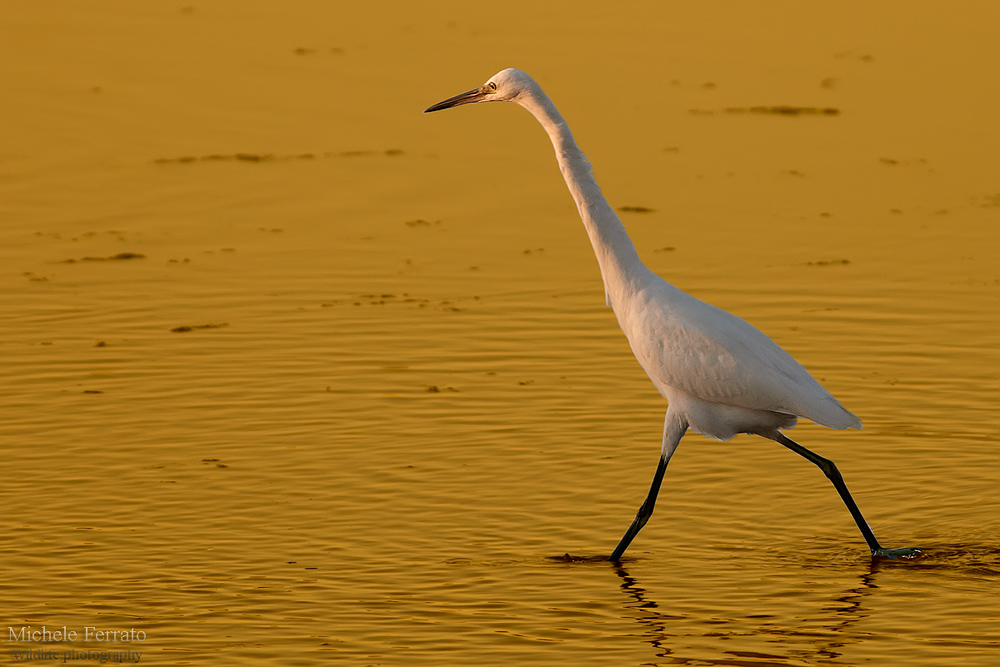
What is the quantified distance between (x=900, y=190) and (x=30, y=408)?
10.2 metres

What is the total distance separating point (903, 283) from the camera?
45.9 ft

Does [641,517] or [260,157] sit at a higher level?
[641,517]

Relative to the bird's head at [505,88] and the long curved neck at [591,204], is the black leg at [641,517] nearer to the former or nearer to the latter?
the long curved neck at [591,204]

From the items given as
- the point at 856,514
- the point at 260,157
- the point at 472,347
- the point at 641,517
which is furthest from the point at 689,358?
the point at 260,157

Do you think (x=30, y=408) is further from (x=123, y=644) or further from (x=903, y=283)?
(x=903, y=283)

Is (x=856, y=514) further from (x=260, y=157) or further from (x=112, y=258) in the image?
(x=260, y=157)

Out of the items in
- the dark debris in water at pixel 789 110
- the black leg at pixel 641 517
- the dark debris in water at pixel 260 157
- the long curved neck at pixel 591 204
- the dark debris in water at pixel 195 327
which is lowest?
the dark debris in water at pixel 789 110

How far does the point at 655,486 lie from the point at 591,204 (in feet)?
4.79

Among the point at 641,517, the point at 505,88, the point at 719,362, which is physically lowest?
the point at 641,517

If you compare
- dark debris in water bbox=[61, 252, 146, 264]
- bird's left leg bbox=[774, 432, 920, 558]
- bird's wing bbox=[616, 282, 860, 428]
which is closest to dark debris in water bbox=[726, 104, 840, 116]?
dark debris in water bbox=[61, 252, 146, 264]

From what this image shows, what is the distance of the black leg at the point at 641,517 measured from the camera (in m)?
8.35

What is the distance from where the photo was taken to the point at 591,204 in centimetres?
862

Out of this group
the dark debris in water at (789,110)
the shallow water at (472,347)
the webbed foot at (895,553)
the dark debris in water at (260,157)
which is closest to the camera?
the shallow water at (472,347)

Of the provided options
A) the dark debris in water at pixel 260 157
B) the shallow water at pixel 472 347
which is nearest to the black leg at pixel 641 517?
the shallow water at pixel 472 347
